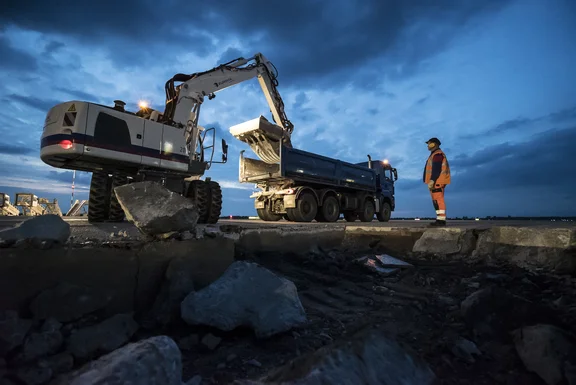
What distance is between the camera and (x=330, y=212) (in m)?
10.9

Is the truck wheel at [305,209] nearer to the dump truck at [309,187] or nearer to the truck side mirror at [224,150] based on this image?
the dump truck at [309,187]

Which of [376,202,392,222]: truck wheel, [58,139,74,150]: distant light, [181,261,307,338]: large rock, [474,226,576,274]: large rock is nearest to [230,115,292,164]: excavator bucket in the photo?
[58,139,74,150]: distant light

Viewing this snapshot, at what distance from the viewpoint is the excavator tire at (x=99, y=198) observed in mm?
6098

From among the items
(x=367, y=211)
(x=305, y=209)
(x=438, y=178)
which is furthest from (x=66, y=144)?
(x=367, y=211)

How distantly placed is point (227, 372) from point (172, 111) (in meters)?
7.33

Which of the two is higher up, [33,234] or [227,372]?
[33,234]

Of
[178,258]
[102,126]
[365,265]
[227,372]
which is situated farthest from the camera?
[102,126]

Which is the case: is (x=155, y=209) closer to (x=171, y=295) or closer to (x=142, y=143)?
(x=171, y=295)

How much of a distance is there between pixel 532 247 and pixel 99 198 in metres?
7.35

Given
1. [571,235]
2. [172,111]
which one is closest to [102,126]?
[172,111]

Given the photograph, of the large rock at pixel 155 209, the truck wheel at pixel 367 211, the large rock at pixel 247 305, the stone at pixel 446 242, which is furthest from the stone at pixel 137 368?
the truck wheel at pixel 367 211

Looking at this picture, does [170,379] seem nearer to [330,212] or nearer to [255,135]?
[255,135]

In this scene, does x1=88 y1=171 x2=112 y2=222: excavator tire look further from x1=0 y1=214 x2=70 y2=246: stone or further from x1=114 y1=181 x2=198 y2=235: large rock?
x1=0 y1=214 x2=70 y2=246: stone

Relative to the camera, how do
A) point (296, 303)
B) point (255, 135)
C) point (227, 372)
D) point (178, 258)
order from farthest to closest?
point (255, 135), point (178, 258), point (296, 303), point (227, 372)
